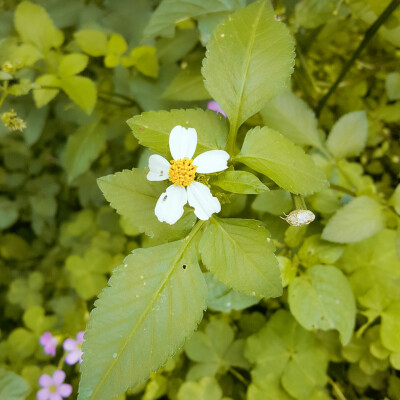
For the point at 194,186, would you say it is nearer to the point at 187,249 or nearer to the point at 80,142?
the point at 187,249

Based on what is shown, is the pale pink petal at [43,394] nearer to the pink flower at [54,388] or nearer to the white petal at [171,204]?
the pink flower at [54,388]

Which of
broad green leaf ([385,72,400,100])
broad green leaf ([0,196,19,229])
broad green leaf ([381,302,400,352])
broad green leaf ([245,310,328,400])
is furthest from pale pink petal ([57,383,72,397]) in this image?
broad green leaf ([385,72,400,100])

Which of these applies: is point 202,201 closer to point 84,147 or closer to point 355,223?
point 355,223

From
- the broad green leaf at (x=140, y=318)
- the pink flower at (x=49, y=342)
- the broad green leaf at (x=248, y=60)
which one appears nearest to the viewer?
the broad green leaf at (x=140, y=318)

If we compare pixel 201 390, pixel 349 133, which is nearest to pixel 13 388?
pixel 201 390

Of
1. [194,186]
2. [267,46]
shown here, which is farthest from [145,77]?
[194,186]

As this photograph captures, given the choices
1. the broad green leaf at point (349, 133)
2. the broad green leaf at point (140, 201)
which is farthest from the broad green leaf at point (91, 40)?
the broad green leaf at point (349, 133)

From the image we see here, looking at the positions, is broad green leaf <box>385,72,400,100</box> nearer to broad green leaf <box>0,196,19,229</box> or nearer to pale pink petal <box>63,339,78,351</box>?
pale pink petal <box>63,339,78,351</box>
